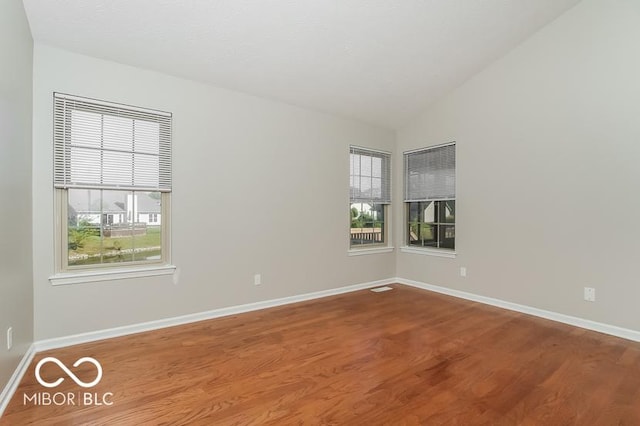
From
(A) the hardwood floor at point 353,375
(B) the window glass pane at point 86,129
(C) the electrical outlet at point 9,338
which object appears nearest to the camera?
(A) the hardwood floor at point 353,375

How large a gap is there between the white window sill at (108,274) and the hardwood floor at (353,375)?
1.86 feet

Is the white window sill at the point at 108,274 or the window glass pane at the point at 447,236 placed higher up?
the window glass pane at the point at 447,236

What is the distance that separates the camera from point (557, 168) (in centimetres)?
361

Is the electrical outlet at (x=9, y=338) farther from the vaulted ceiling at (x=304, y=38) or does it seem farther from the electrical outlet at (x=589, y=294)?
the electrical outlet at (x=589, y=294)

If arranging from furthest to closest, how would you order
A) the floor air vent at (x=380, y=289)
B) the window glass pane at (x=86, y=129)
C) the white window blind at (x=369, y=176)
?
the white window blind at (x=369, y=176) < the floor air vent at (x=380, y=289) < the window glass pane at (x=86, y=129)

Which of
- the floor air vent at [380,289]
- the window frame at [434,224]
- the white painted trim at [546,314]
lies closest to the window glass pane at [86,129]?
the floor air vent at [380,289]

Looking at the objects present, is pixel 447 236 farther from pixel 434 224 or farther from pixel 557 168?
pixel 557 168

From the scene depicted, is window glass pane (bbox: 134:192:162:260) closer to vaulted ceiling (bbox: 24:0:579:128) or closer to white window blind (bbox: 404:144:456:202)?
vaulted ceiling (bbox: 24:0:579:128)

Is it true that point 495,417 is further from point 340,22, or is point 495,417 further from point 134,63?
point 134,63


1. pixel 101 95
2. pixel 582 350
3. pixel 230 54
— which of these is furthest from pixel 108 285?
A: pixel 582 350

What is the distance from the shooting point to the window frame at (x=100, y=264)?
9.45 ft

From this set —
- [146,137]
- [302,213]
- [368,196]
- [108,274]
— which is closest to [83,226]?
[108,274]

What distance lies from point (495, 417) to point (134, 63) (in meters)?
4.06

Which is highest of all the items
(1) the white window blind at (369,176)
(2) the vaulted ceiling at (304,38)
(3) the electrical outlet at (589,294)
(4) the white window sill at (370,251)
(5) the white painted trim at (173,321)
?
(2) the vaulted ceiling at (304,38)
